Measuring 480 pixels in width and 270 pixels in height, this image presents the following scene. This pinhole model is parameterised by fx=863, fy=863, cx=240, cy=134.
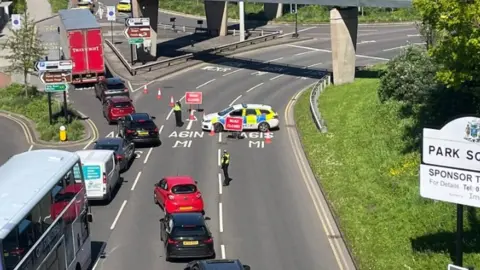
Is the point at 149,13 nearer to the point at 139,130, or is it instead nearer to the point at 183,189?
the point at 139,130

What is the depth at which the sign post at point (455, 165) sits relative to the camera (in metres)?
22.3

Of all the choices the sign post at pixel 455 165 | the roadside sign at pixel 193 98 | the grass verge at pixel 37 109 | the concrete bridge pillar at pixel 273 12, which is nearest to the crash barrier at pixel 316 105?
the roadside sign at pixel 193 98

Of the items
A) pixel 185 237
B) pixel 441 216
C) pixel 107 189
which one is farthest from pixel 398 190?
pixel 107 189

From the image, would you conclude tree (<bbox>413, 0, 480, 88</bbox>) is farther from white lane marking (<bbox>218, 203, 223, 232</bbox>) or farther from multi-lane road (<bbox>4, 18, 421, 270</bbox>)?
white lane marking (<bbox>218, 203, 223, 232</bbox>)

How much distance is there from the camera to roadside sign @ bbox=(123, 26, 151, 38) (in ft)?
216

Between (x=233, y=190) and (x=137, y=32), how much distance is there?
30558mm

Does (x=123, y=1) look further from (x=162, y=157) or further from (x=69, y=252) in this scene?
(x=69, y=252)

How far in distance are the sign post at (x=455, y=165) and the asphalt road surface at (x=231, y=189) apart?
634 cm

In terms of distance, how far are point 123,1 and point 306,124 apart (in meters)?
66.0

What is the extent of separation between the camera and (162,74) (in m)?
66.1

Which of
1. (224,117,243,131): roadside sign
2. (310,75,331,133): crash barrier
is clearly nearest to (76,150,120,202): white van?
(224,117,243,131): roadside sign

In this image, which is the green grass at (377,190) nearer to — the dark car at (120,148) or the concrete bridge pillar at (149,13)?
the dark car at (120,148)

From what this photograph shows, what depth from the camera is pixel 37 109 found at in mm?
54375

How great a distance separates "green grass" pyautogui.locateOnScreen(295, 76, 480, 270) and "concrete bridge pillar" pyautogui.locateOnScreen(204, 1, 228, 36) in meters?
34.3
